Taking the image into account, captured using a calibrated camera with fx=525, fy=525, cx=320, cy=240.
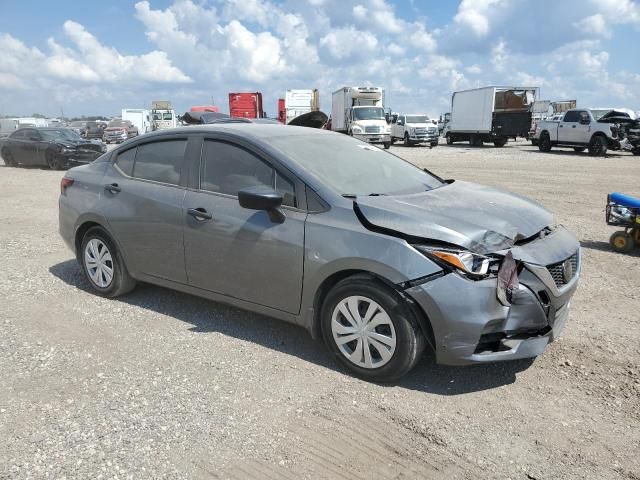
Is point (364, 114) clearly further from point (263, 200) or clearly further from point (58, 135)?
point (263, 200)

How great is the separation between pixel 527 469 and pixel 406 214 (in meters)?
1.59

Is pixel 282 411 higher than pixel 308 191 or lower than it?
lower

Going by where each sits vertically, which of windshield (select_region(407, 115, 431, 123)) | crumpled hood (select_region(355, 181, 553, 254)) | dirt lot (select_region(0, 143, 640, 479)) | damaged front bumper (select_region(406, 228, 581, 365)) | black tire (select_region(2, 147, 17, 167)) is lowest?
dirt lot (select_region(0, 143, 640, 479))

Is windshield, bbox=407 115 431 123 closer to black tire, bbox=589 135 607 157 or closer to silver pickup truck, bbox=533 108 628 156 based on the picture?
silver pickup truck, bbox=533 108 628 156

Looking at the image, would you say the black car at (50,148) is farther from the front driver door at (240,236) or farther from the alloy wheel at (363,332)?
the alloy wheel at (363,332)

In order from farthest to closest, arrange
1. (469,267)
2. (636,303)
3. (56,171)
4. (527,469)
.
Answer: (56,171) < (636,303) < (469,267) < (527,469)

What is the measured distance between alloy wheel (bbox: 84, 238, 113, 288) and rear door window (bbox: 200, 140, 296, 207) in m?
1.46

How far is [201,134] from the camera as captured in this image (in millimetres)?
4387

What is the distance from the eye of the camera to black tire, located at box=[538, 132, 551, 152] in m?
24.8

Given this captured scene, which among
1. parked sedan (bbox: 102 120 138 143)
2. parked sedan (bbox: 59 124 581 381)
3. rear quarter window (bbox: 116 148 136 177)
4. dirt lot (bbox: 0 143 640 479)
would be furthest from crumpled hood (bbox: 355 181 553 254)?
parked sedan (bbox: 102 120 138 143)

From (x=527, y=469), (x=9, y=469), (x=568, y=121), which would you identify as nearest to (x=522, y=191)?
(x=527, y=469)

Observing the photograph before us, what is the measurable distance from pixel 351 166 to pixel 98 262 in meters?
2.70

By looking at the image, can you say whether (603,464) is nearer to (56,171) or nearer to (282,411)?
(282,411)

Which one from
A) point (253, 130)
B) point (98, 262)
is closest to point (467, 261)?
point (253, 130)
